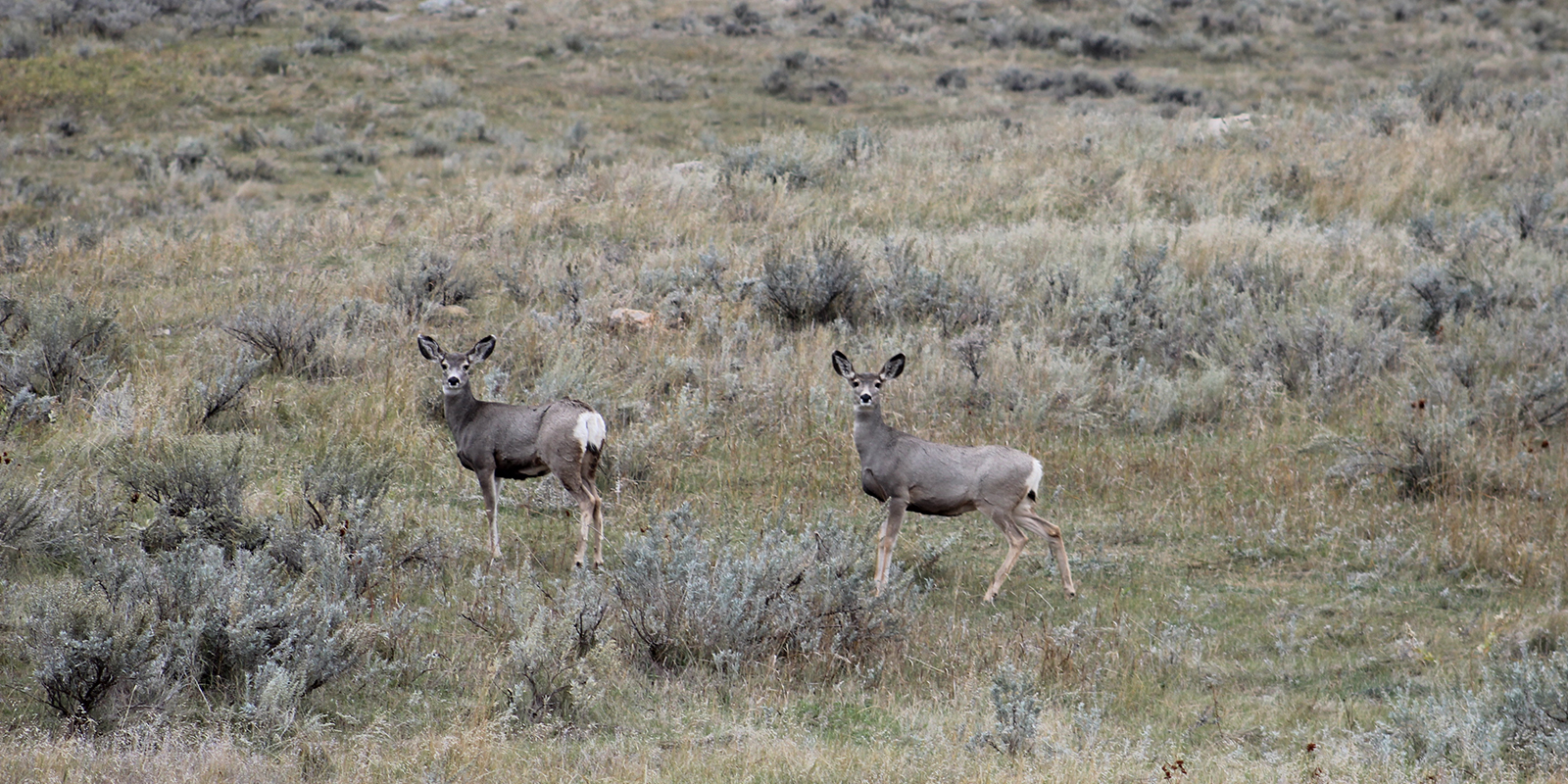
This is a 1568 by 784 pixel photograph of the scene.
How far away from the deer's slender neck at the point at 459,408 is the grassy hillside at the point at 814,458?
624 millimetres

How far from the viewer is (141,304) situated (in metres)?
12.3

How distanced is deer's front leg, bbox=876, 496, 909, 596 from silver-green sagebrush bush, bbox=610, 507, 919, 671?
33 centimetres

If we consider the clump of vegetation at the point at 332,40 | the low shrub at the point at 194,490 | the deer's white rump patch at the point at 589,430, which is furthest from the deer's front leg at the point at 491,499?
the clump of vegetation at the point at 332,40

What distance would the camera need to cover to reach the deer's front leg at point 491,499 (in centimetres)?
775

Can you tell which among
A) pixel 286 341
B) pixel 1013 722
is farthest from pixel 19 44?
pixel 1013 722

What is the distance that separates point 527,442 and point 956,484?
276 cm

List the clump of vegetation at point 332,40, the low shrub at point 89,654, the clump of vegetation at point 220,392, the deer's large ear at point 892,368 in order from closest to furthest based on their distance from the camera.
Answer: the low shrub at point 89,654
the deer's large ear at point 892,368
the clump of vegetation at point 220,392
the clump of vegetation at point 332,40

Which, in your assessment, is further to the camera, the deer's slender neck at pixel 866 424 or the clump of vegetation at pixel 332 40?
the clump of vegetation at pixel 332 40

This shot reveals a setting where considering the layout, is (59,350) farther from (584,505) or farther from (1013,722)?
(1013,722)

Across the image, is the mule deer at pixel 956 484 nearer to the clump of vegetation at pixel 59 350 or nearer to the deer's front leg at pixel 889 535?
the deer's front leg at pixel 889 535

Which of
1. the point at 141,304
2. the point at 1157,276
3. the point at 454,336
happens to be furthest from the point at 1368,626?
the point at 141,304

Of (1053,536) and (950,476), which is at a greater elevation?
(950,476)

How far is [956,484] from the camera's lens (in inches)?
305

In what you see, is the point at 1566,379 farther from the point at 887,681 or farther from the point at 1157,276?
the point at 887,681
